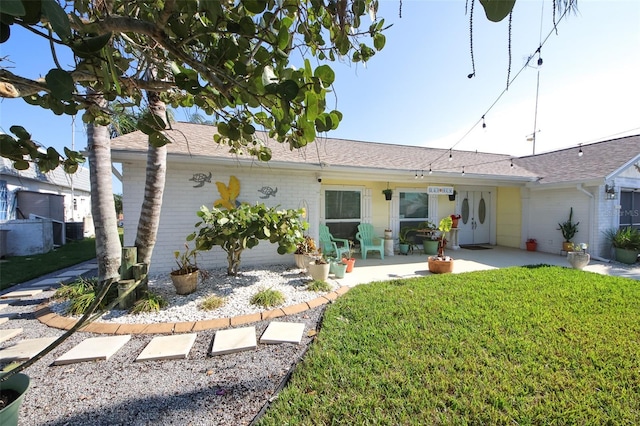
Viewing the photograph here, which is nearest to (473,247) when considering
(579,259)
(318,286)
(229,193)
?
(579,259)

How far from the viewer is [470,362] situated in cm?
242

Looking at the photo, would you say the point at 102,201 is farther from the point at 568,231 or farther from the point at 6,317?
the point at 568,231

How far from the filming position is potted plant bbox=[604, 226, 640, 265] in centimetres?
668

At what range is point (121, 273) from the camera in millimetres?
3545

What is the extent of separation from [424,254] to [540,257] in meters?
3.33

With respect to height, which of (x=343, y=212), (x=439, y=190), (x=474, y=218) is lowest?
(x=474, y=218)

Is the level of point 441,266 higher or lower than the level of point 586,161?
lower

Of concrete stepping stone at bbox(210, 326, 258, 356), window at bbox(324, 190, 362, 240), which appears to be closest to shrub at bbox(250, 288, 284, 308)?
concrete stepping stone at bbox(210, 326, 258, 356)

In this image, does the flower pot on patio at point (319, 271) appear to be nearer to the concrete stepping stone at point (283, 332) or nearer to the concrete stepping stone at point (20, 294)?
the concrete stepping stone at point (283, 332)

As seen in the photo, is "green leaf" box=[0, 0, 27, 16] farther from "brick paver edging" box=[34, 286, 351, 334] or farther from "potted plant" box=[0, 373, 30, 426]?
"brick paver edging" box=[34, 286, 351, 334]

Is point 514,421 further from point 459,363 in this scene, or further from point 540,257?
point 540,257

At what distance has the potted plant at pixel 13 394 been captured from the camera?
58.4 inches

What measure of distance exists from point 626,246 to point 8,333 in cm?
1250

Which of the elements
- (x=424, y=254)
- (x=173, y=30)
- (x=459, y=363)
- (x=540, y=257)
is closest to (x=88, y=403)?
(x=173, y=30)
